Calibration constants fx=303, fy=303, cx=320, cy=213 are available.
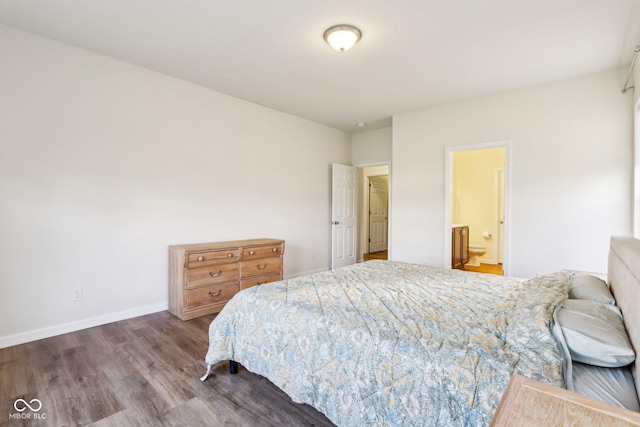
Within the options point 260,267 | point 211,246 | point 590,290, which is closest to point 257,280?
point 260,267

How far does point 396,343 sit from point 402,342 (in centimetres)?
3

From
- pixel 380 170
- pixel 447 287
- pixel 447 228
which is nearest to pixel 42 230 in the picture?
pixel 447 287

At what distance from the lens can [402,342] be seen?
1.32m

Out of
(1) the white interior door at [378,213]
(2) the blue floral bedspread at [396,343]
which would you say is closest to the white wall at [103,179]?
(2) the blue floral bedspread at [396,343]

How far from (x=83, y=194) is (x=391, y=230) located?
4.00 m

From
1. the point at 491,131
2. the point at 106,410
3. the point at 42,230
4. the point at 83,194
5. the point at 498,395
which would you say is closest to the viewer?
the point at 498,395

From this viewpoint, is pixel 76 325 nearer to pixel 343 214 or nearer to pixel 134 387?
pixel 134 387

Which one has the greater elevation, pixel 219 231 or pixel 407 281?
pixel 219 231

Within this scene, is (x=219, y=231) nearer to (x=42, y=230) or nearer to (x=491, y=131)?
(x=42, y=230)

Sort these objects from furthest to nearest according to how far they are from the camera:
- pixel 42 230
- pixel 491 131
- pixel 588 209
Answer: pixel 491 131 < pixel 588 209 < pixel 42 230

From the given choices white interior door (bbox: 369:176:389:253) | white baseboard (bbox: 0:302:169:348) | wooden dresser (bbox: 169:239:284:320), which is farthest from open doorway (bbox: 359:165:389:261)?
white baseboard (bbox: 0:302:169:348)

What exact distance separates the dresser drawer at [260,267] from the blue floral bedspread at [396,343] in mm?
1580

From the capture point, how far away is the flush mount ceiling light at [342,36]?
249 centimetres

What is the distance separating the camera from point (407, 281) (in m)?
2.33
